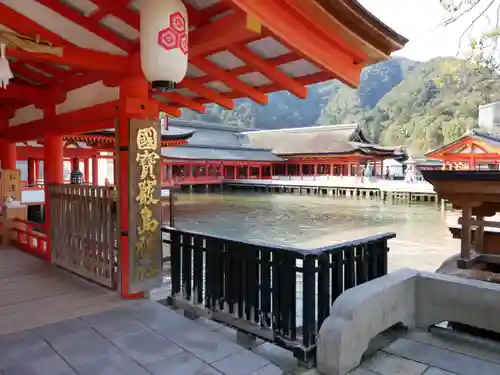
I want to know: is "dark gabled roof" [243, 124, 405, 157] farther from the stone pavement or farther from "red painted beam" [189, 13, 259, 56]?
the stone pavement

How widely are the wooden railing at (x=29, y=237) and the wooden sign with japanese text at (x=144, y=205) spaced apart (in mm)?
2976

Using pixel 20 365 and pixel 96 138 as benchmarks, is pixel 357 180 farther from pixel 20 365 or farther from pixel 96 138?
pixel 20 365

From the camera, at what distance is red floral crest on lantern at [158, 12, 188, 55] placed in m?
3.58

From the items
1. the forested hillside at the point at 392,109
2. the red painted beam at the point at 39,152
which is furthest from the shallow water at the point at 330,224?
the forested hillside at the point at 392,109

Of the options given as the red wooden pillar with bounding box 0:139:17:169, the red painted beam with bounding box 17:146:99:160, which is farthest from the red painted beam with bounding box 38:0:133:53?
the red painted beam with bounding box 17:146:99:160

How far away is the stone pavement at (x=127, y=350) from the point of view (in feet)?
10.2

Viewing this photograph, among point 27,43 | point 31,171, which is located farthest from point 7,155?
point 31,171

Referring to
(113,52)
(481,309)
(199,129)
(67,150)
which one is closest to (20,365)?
(113,52)

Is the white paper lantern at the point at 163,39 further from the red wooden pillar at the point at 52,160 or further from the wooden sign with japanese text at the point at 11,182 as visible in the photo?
the wooden sign with japanese text at the point at 11,182

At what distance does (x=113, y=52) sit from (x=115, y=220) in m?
1.95

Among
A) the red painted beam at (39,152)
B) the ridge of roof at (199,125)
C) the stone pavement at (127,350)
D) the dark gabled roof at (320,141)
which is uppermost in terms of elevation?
the ridge of roof at (199,125)

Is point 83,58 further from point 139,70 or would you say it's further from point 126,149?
point 126,149

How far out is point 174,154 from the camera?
36250mm

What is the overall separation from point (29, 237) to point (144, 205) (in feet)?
14.0
